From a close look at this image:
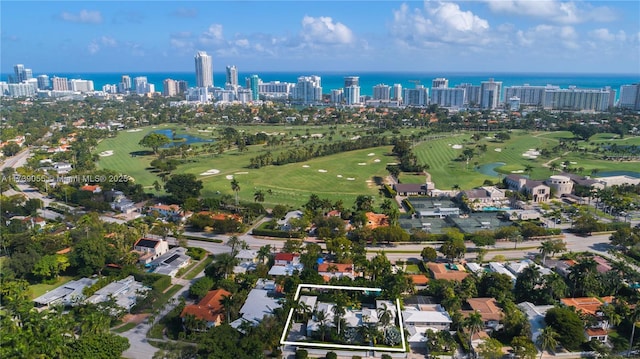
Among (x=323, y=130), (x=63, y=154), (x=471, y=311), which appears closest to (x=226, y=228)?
(x=471, y=311)

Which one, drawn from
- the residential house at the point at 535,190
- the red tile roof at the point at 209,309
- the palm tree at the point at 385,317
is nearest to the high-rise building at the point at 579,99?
the residential house at the point at 535,190

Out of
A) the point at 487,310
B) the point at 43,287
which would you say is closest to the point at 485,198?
the point at 487,310

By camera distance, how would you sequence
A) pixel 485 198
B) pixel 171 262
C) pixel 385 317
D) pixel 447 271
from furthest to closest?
pixel 485 198
pixel 171 262
pixel 447 271
pixel 385 317

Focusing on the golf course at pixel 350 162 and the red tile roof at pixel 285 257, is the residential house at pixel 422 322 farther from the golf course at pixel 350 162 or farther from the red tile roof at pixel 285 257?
the golf course at pixel 350 162

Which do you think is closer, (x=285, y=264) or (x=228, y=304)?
(x=228, y=304)

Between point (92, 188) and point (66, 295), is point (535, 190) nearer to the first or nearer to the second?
point (66, 295)

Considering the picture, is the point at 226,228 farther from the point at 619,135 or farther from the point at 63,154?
the point at 619,135

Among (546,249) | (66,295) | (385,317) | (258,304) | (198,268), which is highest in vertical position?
(546,249)

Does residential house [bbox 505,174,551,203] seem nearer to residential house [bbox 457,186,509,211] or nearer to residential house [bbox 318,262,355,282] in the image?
residential house [bbox 457,186,509,211]
